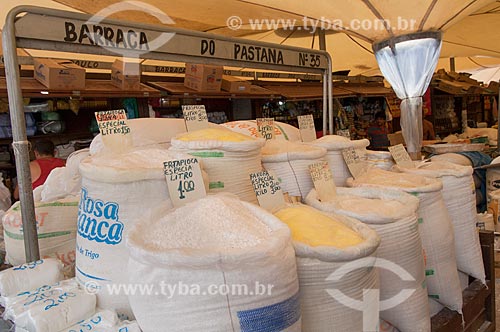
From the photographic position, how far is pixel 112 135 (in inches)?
46.1

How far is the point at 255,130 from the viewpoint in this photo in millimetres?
1631

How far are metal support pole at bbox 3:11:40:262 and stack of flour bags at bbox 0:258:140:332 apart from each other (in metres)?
0.06

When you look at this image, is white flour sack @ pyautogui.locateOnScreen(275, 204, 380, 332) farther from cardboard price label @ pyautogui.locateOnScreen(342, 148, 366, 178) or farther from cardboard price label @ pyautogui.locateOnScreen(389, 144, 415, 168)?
cardboard price label @ pyautogui.locateOnScreen(389, 144, 415, 168)

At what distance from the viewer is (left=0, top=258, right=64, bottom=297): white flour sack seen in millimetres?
856

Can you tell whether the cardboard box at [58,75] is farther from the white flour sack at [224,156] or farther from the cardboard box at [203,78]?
the white flour sack at [224,156]

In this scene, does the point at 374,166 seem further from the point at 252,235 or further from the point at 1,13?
the point at 1,13

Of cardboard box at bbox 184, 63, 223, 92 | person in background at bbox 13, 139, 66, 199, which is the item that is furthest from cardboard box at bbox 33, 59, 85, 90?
cardboard box at bbox 184, 63, 223, 92

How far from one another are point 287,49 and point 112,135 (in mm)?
767

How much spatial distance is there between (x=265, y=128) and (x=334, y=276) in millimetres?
785

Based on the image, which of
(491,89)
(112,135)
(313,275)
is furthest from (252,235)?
(491,89)

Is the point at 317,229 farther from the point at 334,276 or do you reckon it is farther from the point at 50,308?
the point at 50,308

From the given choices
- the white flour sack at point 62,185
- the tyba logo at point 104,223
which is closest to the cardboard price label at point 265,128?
the white flour sack at point 62,185

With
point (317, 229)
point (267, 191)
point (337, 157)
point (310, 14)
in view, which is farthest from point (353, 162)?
point (310, 14)

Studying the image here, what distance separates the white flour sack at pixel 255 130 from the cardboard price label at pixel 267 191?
459mm
